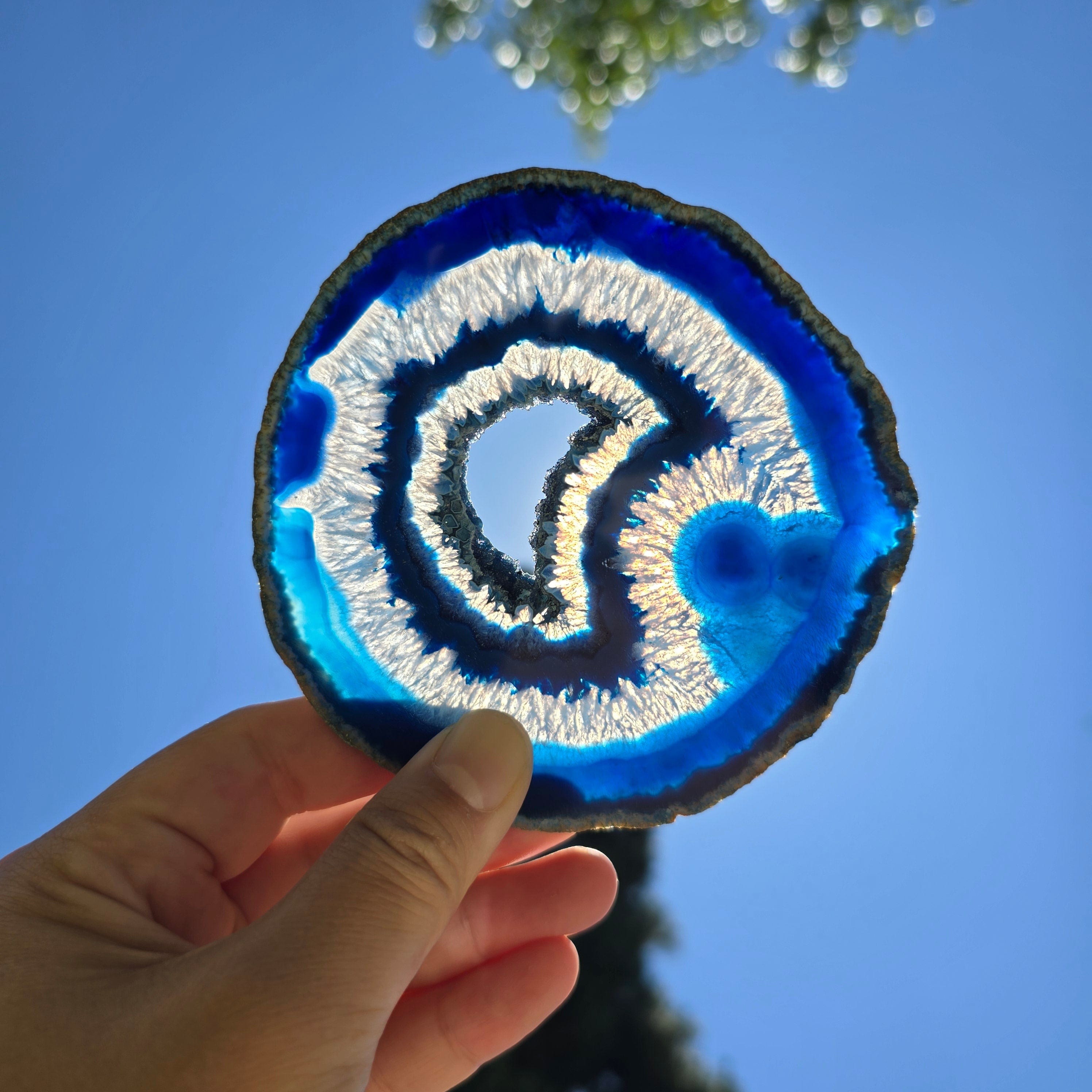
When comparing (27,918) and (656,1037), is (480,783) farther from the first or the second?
(656,1037)

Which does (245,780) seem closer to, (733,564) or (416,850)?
(416,850)

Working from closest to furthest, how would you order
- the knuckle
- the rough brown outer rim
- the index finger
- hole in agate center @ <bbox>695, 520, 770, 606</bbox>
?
the knuckle < the rough brown outer rim < hole in agate center @ <bbox>695, 520, 770, 606</bbox> < the index finger

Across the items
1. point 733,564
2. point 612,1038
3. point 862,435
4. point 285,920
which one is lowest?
point 612,1038

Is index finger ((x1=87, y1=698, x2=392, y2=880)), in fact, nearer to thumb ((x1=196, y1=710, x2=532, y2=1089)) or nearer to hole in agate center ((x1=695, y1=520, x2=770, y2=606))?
thumb ((x1=196, y1=710, x2=532, y2=1089))

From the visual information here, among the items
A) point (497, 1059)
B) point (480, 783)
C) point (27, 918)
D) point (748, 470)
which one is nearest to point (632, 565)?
point (748, 470)

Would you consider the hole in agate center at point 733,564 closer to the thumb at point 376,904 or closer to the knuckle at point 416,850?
the thumb at point 376,904

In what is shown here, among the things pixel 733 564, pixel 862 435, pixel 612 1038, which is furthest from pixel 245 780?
pixel 612 1038

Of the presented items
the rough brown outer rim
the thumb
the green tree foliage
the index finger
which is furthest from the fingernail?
the green tree foliage

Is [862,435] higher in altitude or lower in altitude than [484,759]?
higher
